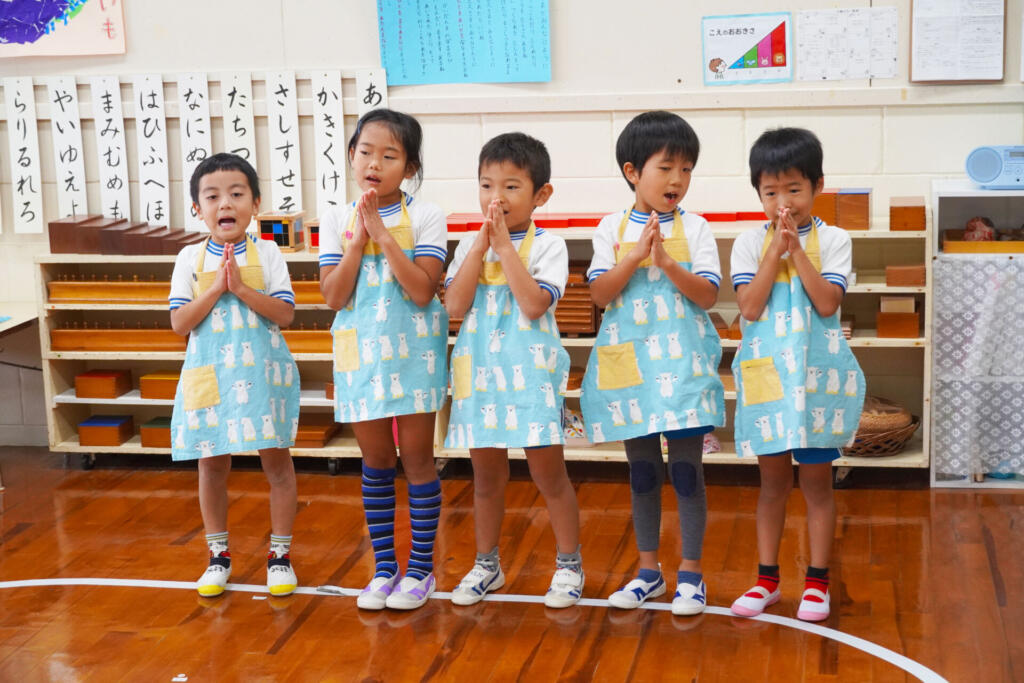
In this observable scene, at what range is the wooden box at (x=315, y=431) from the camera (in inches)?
160

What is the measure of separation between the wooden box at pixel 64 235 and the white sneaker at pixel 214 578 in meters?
1.58

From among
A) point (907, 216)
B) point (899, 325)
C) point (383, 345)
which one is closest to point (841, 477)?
point (899, 325)

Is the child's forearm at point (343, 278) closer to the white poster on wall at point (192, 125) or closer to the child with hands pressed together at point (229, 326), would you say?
the child with hands pressed together at point (229, 326)

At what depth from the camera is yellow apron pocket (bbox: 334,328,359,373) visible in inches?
107

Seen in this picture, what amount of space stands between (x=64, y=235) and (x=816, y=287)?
270cm

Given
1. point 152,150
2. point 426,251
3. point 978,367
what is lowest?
point 978,367

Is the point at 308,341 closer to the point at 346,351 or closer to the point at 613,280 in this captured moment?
the point at 346,351

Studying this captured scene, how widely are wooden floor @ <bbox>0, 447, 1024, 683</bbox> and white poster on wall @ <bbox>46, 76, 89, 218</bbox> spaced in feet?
3.70

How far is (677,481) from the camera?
2.75 meters

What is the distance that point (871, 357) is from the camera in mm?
4008

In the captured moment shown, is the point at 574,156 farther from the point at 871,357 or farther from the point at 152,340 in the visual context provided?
the point at 152,340

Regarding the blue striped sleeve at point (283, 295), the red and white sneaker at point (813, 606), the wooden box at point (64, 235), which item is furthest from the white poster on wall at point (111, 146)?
the red and white sneaker at point (813, 606)

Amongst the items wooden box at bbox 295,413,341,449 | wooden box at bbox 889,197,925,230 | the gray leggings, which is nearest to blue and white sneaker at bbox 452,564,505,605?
the gray leggings

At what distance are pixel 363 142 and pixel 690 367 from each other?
91 cm
